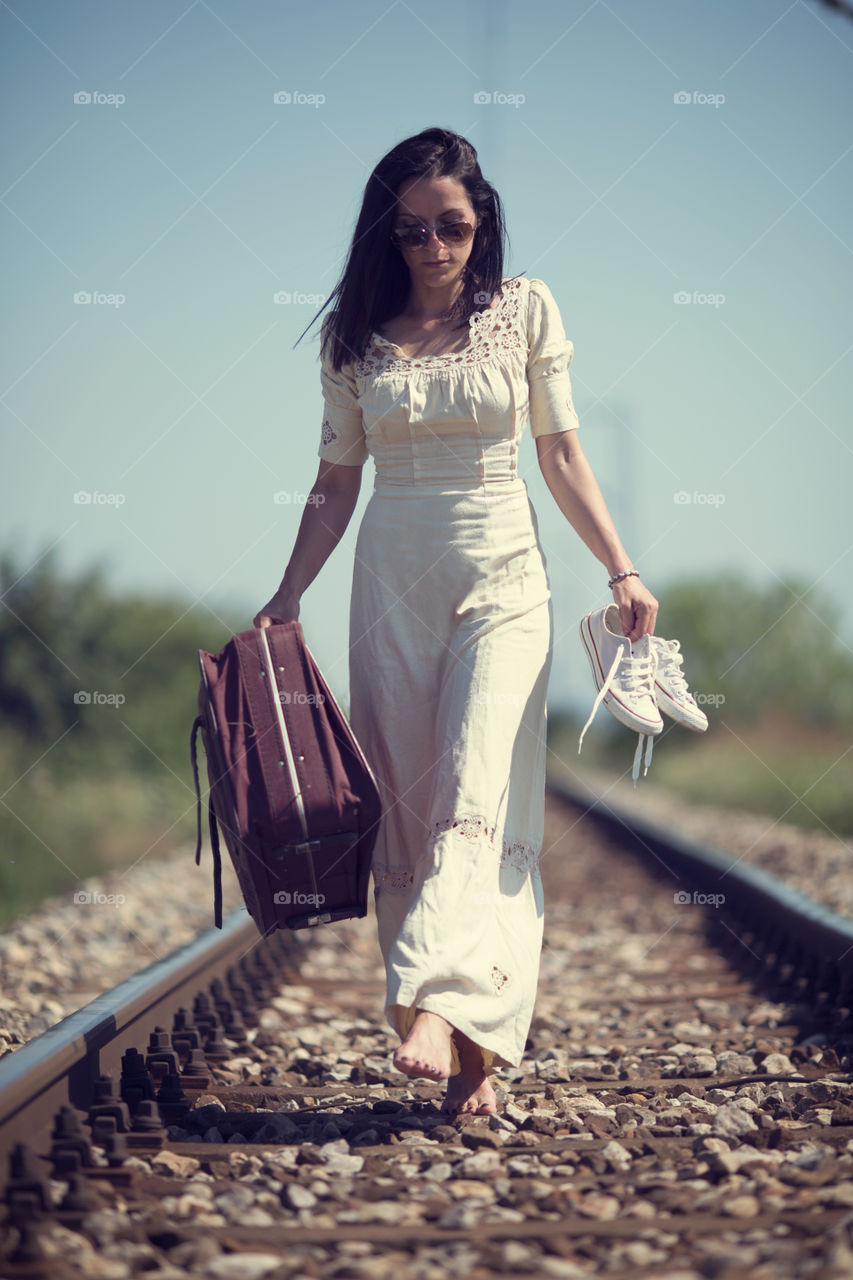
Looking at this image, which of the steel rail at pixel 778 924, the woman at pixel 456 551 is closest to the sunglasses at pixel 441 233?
the woman at pixel 456 551

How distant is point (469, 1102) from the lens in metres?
3.16

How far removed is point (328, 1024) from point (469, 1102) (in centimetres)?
Answer: 150

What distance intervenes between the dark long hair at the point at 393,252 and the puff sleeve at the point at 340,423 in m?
0.05

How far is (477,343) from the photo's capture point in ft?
10.8

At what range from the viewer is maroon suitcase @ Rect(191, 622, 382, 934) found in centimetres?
308

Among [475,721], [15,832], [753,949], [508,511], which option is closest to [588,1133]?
[475,721]

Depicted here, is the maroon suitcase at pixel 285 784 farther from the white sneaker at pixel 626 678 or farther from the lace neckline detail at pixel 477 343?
the lace neckline detail at pixel 477 343

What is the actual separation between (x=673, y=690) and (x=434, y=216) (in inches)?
49.2

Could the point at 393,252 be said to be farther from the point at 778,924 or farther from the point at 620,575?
the point at 778,924

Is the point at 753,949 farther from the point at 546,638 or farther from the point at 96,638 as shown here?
the point at 96,638

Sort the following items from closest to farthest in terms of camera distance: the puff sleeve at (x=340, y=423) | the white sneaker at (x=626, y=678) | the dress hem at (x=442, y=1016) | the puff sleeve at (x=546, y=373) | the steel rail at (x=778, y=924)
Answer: the dress hem at (x=442, y=1016)
the white sneaker at (x=626, y=678)
the puff sleeve at (x=546, y=373)
the puff sleeve at (x=340, y=423)
the steel rail at (x=778, y=924)

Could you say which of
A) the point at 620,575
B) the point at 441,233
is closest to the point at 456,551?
the point at 620,575

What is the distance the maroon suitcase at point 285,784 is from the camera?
3.08 meters

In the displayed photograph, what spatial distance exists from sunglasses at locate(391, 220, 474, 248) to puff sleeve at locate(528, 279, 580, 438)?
0.70ft
